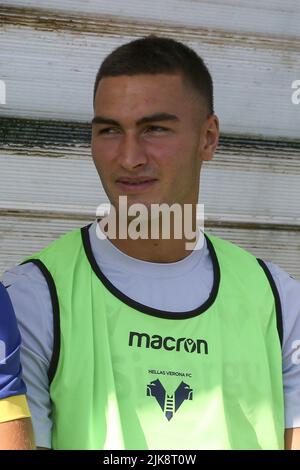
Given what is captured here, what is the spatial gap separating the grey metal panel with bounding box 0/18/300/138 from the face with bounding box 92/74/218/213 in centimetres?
36

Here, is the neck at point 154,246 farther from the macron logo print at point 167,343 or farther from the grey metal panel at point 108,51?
the grey metal panel at point 108,51

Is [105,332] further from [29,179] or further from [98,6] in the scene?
[98,6]

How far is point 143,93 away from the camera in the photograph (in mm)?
1892

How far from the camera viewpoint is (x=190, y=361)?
1.86 m

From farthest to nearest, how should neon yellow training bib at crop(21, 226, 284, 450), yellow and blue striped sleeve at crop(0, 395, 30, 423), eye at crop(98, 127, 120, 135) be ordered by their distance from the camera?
eye at crop(98, 127, 120, 135), neon yellow training bib at crop(21, 226, 284, 450), yellow and blue striped sleeve at crop(0, 395, 30, 423)

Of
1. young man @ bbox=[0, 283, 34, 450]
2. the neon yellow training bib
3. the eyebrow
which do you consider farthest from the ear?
young man @ bbox=[0, 283, 34, 450]

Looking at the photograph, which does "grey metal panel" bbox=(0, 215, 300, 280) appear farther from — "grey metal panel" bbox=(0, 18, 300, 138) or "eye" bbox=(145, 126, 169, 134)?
"eye" bbox=(145, 126, 169, 134)

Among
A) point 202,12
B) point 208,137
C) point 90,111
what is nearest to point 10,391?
point 208,137

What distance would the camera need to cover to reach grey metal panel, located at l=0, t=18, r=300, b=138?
7.40 feet

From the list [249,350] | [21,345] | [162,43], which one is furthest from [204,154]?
[21,345]

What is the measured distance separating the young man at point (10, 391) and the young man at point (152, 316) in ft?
0.50

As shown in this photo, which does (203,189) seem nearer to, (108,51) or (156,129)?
(108,51)

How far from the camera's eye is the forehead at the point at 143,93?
1888 mm

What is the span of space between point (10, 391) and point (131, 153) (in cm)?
54
